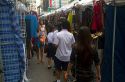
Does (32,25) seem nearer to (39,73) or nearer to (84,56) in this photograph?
(39,73)

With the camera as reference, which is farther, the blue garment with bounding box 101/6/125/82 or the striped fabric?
the striped fabric

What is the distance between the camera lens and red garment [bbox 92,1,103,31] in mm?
8688

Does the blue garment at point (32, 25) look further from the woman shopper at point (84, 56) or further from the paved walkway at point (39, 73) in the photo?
the woman shopper at point (84, 56)

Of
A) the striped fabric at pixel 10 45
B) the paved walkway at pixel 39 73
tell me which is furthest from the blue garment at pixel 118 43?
the paved walkway at pixel 39 73

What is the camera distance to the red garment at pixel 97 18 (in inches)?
342

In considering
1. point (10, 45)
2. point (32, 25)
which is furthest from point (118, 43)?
point (32, 25)

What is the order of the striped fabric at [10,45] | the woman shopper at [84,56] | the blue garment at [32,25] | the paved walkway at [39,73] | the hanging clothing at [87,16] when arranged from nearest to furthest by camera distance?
the woman shopper at [84,56] < the striped fabric at [10,45] < the hanging clothing at [87,16] < the paved walkway at [39,73] < the blue garment at [32,25]

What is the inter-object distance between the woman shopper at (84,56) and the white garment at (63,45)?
2253 mm

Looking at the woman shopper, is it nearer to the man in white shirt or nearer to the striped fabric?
the striped fabric

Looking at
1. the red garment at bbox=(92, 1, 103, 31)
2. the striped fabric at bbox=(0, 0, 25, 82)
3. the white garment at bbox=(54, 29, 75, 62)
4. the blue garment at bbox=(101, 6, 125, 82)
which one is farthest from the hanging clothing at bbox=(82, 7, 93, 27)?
the striped fabric at bbox=(0, 0, 25, 82)

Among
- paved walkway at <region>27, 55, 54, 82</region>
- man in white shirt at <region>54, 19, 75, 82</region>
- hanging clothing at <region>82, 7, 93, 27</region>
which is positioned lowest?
paved walkway at <region>27, 55, 54, 82</region>

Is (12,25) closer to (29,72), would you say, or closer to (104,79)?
(104,79)

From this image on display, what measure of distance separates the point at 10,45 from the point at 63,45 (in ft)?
7.85

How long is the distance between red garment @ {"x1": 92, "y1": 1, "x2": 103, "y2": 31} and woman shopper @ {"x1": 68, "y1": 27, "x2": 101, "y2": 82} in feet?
9.74
